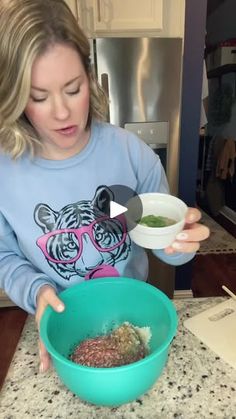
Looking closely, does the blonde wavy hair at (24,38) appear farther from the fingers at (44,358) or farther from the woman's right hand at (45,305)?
the fingers at (44,358)

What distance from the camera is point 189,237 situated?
736 millimetres

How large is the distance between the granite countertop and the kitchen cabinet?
1.46 m

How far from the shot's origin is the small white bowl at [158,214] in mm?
→ 683

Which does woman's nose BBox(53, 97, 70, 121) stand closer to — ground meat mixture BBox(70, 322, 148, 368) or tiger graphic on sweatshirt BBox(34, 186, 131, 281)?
tiger graphic on sweatshirt BBox(34, 186, 131, 281)

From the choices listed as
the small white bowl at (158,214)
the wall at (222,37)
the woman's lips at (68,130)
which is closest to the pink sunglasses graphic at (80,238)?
the small white bowl at (158,214)

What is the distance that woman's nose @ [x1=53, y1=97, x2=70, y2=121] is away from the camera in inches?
27.9

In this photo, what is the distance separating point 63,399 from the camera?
679 millimetres

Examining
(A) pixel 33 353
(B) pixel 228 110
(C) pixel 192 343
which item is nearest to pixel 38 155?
(A) pixel 33 353

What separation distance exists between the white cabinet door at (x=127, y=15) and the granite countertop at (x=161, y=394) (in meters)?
1.46

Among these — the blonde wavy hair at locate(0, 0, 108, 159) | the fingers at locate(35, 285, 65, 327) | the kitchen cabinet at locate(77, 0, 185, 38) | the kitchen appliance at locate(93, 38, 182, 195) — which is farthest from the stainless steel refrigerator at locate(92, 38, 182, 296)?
the fingers at locate(35, 285, 65, 327)

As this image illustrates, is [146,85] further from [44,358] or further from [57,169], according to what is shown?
[44,358]

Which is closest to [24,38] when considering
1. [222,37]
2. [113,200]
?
[113,200]

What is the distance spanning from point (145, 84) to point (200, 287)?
52.0 inches

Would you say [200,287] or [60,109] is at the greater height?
[60,109]
